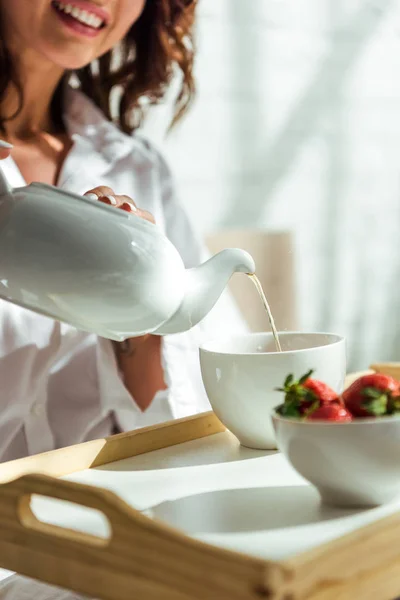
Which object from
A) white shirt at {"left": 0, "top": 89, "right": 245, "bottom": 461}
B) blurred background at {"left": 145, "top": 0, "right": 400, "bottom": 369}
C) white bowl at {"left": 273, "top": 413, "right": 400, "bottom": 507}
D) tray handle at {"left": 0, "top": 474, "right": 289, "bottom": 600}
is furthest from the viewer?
blurred background at {"left": 145, "top": 0, "right": 400, "bottom": 369}

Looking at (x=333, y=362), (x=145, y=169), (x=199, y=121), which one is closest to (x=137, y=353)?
(x=145, y=169)

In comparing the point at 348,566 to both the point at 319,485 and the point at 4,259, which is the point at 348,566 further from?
the point at 4,259

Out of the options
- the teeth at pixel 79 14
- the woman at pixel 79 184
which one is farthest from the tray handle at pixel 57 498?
the teeth at pixel 79 14

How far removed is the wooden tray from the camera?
0.55 meters

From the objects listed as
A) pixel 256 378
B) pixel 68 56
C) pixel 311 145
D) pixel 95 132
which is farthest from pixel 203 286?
pixel 311 145

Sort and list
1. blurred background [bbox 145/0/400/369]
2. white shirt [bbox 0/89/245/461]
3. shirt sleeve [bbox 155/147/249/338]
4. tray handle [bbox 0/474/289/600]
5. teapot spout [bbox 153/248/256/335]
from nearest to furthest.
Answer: tray handle [bbox 0/474/289/600] → teapot spout [bbox 153/248/256/335] → white shirt [bbox 0/89/245/461] → shirt sleeve [bbox 155/147/249/338] → blurred background [bbox 145/0/400/369]

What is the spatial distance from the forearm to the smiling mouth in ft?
1.71

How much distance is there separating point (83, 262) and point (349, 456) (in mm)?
268

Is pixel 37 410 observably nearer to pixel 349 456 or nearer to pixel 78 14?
pixel 78 14

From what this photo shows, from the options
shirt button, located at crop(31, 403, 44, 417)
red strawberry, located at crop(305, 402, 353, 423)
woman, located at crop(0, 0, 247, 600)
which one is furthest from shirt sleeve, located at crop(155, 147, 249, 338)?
red strawberry, located at crop(305, 402, 353, 423)

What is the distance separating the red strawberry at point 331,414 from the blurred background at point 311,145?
5.67ft

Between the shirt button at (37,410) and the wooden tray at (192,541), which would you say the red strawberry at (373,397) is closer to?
the wooden tray at (192,541)

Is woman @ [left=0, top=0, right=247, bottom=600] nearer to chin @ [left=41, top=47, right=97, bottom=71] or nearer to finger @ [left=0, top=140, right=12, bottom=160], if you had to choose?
chin @ [left=41, top=47, right=97, bottom=71]

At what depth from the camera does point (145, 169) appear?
1.64 metres
